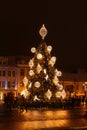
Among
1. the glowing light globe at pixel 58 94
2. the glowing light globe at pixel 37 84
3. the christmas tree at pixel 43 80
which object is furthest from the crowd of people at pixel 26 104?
the glowing light globe at pixel 37 84

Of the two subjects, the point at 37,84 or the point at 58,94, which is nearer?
the point at 37,84

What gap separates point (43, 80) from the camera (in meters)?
40.9

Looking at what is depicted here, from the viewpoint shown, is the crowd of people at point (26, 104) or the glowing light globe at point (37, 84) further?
the glowing light globe at point (37, 84)

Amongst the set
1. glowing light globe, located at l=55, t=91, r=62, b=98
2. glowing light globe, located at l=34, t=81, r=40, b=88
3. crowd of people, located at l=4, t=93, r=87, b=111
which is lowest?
crowd of people, located at l=4, t=93, r=87, b=111

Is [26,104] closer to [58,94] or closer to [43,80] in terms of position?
[43,80]

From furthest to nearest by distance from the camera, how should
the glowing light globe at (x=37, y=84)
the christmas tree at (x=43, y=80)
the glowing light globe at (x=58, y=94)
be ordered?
the glowing light globe at (x=58, y=94), the glowing light globe at (x=37, y=84), the christmas tree at (x=43, y=80)

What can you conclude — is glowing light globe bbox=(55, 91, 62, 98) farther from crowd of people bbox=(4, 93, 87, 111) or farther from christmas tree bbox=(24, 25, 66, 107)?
crowd of people bbox=(4, 93, 87, 111)

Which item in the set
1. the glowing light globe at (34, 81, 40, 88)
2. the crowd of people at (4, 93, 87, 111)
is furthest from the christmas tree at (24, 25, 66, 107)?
the crowd of people at (4, 93, 87, 111)

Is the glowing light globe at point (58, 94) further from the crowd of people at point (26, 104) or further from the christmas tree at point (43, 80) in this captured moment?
the crowd of people at point (26, 104)

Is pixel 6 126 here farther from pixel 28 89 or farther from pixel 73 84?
pixel 73 84

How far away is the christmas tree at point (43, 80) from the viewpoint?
40.2m

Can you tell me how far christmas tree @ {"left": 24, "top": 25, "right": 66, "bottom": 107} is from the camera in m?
40.2

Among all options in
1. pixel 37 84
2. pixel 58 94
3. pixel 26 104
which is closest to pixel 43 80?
pixel 37 84

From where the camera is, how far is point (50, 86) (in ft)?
134
